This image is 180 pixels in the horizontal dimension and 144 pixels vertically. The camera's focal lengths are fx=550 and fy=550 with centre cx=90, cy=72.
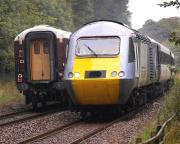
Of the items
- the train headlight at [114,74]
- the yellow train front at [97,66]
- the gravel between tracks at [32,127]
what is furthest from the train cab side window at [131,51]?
the gravel between tracks at [32,127]

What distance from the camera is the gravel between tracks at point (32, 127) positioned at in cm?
1341

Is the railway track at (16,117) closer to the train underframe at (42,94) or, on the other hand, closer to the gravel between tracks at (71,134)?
the train underframe at (42,94)

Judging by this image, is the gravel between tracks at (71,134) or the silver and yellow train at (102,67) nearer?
the gravel between tracks at (71,134)

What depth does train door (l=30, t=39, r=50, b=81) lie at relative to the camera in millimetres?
21109

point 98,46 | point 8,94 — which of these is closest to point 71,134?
point 98,46

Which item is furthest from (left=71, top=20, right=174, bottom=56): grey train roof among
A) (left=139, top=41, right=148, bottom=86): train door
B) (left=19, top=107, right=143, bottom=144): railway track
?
(left=19, top=107, right=143, bottom=144): railway track

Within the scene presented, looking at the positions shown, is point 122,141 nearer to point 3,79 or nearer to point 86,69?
point 86,69

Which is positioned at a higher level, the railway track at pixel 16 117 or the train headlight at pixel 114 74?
the train headlight at pixel 114 74

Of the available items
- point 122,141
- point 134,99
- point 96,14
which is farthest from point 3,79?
point 96,14

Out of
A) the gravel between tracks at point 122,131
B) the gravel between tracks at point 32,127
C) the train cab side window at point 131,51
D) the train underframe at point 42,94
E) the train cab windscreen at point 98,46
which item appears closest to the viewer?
the gravel between tracks at point 122,131

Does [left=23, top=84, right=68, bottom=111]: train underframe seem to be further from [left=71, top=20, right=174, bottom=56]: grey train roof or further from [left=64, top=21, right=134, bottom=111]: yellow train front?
[left=71, top=20, right=174, bottom=56]: grey train roof

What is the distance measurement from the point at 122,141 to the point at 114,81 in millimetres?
3837

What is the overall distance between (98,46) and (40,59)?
5271 millimetres

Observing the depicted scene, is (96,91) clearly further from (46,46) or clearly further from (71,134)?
(46,46)
